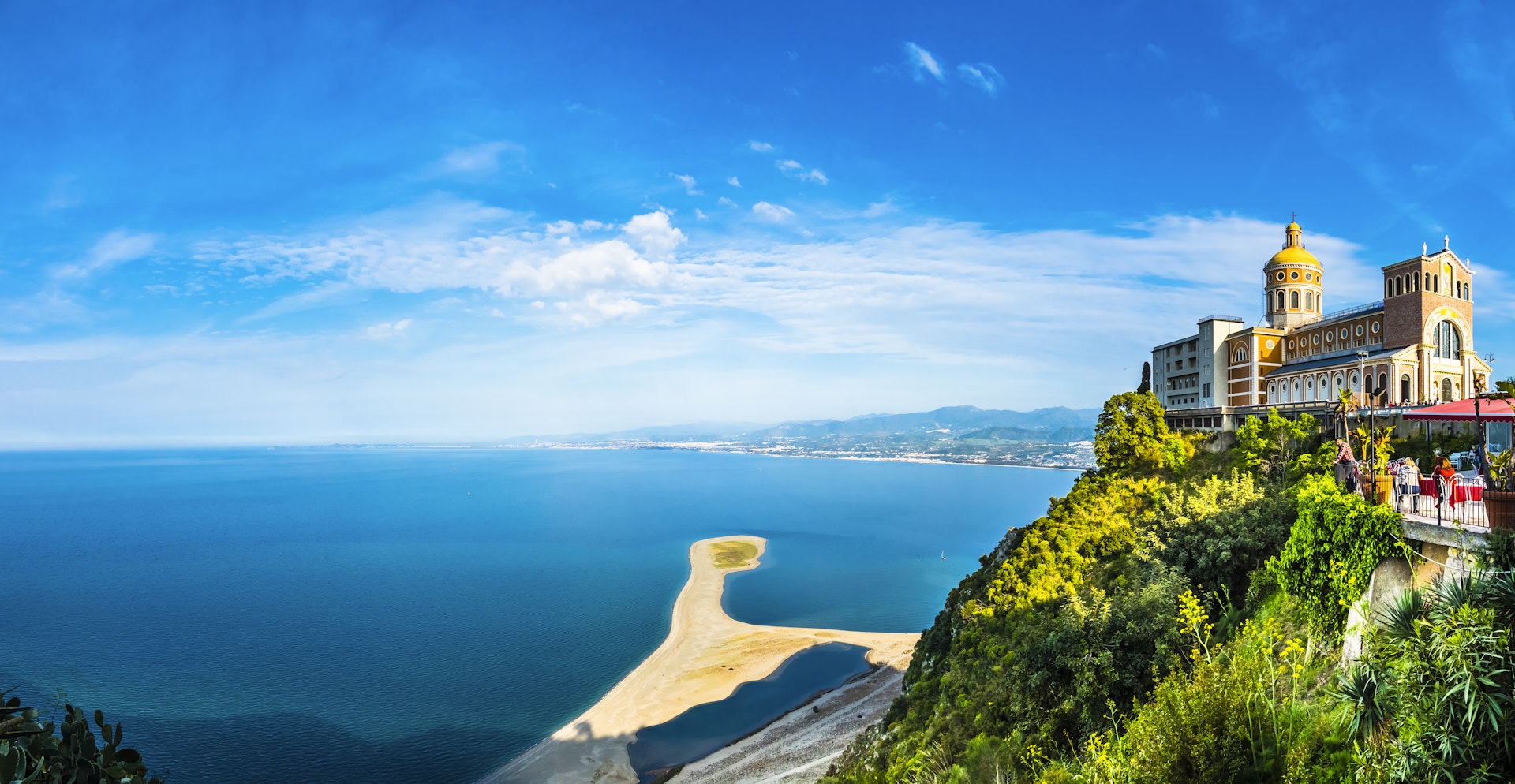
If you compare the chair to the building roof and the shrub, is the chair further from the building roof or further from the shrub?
the building roof

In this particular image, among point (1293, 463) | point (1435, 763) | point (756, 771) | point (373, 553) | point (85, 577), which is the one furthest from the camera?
point (373, 553)

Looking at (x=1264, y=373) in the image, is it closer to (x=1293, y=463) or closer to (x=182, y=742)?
(x=1293, y=463)

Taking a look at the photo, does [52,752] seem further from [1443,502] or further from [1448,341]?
[1448,341]

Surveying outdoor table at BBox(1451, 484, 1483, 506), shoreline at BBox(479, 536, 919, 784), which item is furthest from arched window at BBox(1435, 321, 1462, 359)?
shoreline at BBox(479, 536, 919, 784)

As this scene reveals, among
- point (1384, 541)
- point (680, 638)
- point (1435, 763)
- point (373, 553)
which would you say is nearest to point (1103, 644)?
point (1384, 541)

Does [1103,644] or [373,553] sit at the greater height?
A: [1103,644]

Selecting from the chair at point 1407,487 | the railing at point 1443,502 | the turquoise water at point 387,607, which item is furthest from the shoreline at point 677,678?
the railing at point 1443,502

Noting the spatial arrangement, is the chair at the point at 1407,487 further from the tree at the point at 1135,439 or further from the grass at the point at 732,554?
the grass at the point at 732,554
